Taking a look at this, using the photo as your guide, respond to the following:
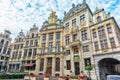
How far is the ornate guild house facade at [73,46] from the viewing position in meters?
22.1

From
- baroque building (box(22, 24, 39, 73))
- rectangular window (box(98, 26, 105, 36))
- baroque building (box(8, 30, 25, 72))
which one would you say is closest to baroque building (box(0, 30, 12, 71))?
baroque building (box(8, 30, 25, 72))

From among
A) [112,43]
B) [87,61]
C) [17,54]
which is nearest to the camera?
[112,43]

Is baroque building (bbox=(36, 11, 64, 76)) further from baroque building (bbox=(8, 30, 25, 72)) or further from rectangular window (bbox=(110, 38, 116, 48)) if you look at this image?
rectangular window (bbox=(110, 38, 116, 48))

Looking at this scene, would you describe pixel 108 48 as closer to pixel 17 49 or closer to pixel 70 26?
pixel 70 26

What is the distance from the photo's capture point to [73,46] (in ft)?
88.7

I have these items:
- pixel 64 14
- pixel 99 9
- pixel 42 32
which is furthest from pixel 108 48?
pixel 42 32

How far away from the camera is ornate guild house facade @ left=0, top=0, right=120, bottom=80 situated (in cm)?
2206

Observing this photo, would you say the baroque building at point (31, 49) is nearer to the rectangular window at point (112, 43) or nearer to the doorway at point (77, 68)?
the doorway at point (77, 68)

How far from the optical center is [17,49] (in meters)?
39.6

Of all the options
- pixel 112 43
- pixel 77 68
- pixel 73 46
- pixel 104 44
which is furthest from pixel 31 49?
pixel 112 43

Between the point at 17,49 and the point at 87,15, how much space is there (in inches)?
1104

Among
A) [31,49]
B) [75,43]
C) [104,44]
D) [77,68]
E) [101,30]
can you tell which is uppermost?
[101,30]

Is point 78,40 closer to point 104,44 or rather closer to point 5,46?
point 104,44

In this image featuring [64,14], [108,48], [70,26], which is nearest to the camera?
[108,48]
